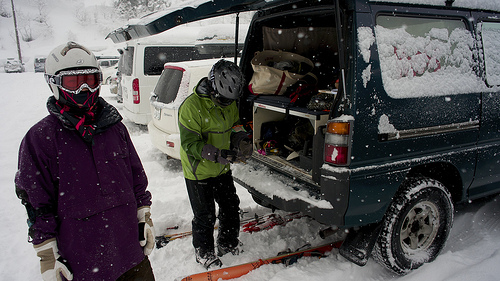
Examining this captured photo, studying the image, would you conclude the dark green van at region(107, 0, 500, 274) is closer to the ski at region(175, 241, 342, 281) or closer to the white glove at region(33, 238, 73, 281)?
the ski at region(175, 241, 342, 281)

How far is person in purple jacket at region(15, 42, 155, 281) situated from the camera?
161 centimetres

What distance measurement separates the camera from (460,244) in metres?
3.28

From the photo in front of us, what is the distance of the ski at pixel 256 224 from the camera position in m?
3.39

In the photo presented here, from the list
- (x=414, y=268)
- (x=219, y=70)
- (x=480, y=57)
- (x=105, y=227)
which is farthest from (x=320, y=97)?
(x=105, y=227)

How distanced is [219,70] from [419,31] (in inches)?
65.8

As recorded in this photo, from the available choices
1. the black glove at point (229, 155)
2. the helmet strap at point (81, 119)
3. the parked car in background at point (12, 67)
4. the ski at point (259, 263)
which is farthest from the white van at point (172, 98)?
the parked car in background at point (12, 67)

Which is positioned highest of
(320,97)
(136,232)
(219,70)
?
(219,70)

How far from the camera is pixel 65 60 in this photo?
172cm

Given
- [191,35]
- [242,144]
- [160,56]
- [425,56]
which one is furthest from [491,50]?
[191,35]

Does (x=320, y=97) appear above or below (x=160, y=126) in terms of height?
above

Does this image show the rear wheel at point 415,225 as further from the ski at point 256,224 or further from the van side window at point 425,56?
the ski at point 256,224

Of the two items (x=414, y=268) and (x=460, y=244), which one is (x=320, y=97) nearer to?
(x=414, y=268)

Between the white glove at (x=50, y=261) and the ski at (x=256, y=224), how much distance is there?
1.69 meters

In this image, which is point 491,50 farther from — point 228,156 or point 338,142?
point 228,156
